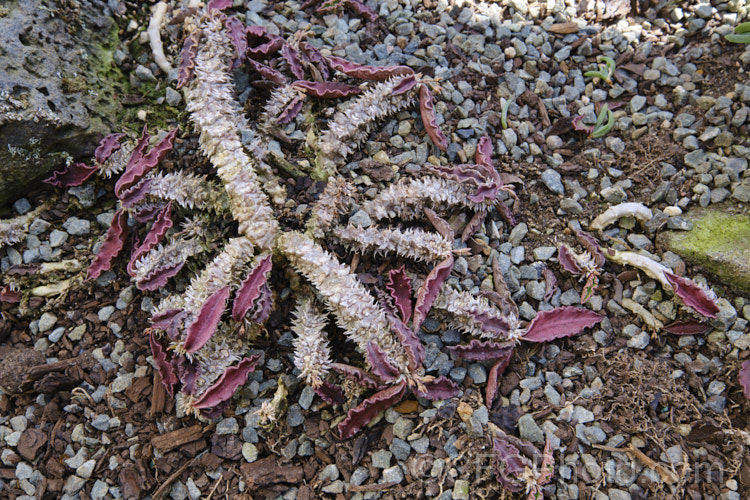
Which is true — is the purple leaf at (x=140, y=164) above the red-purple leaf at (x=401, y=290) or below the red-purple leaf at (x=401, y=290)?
above

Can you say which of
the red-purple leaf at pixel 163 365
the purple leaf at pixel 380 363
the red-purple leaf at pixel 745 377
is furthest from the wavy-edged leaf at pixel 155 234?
the red-purple leaf at pixel 745 377

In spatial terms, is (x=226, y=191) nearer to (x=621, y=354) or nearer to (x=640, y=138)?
(x=621, y=354)

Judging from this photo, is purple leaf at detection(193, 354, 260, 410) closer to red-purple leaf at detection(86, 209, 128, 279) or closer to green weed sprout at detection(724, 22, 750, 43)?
red-purple leaf at detection(86, 209, 128, 279)

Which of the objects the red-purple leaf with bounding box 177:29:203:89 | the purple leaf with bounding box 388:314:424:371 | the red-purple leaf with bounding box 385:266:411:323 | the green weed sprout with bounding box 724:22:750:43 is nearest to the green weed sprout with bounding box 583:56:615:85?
the green weed sprout with bounding box 724:22:750:43

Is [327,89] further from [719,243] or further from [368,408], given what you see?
[719,243]

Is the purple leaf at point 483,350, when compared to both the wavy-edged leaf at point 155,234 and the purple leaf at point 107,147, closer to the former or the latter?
the wavy-edged leaf at point 155,234

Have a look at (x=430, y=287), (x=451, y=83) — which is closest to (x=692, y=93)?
(x=451, y=83)
